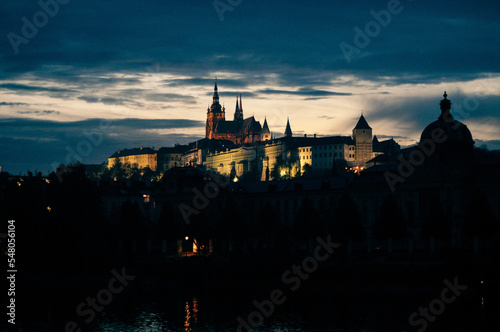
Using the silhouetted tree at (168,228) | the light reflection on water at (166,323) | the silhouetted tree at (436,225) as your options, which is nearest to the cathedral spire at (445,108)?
the silhouetted tree at (436,225)

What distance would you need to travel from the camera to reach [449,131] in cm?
10825

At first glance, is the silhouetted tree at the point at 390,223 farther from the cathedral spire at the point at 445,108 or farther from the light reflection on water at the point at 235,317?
the light reflection on water at the point at 235,317

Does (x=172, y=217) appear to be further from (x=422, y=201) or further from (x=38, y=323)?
(x=38, y=323)

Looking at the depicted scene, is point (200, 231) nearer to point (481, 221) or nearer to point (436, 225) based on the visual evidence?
point (436, 225)

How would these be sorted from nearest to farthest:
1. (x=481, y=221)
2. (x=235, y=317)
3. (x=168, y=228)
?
(x=235, y=317) < (x=481, y=221) < (x=168, y=228)

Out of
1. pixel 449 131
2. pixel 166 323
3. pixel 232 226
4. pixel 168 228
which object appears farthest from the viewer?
pixel 168 228

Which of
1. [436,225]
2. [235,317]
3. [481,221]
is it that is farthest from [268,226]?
[235,317]

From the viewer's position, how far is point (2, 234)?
10469cm

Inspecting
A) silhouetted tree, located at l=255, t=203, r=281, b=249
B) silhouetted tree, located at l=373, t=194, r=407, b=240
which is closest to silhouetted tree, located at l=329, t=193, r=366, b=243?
silhouetted tree, located at l=373, t=194, r=407, b=240

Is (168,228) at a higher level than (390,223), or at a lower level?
lower

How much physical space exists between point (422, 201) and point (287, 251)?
997 inches

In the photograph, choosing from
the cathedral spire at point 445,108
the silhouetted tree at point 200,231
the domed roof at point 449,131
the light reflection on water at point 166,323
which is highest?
the cathedral spire at point 445,108

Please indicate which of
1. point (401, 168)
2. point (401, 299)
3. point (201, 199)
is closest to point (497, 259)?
point (401, 299)

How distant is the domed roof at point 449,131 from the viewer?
108m
